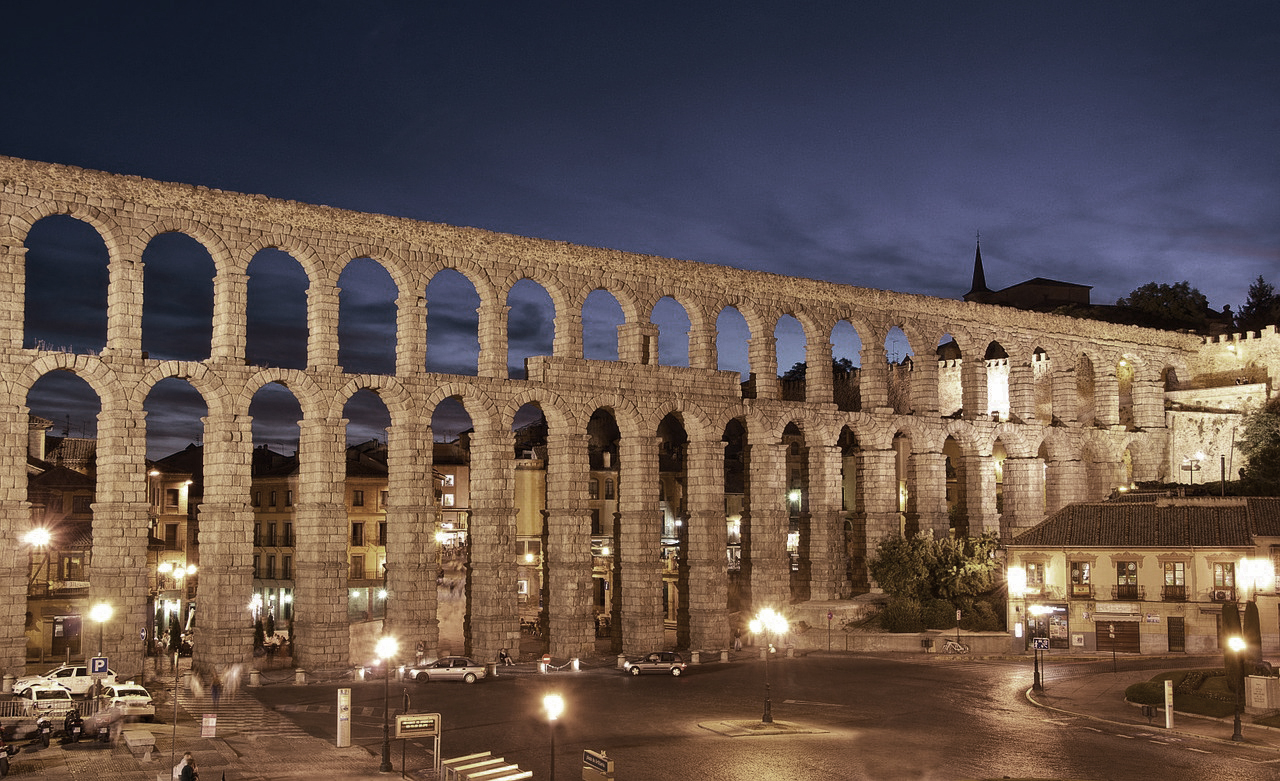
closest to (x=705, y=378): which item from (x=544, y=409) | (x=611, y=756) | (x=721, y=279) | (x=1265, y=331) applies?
(x=721, y=279)

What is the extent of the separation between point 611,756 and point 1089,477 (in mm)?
60442

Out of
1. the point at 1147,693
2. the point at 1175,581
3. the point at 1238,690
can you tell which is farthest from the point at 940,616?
the point at 1238,690

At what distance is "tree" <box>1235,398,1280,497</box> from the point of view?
71000 mm

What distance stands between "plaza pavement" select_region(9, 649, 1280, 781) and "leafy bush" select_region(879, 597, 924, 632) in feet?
48.7

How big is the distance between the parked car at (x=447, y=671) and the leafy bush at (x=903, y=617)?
76.6 feet

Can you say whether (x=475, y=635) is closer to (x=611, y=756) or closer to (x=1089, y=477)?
(x=611, y=756)

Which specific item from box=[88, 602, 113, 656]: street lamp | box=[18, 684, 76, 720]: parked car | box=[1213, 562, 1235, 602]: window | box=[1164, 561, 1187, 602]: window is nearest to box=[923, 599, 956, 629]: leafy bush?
box=[1164, 561, 1187, 602]: window

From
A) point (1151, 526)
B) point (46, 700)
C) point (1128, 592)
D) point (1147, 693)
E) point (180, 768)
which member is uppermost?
point (1151, 526)

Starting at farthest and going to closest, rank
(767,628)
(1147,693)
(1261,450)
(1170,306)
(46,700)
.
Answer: (1170,306) → (1261,450) → (767,628) → (1147,693) → (46,700)

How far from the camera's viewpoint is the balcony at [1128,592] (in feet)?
193

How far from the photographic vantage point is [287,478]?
82.0 metres

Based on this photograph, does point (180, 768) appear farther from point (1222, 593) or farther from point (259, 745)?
point (1222, 593)

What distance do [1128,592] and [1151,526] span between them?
3.61 m

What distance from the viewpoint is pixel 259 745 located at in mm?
37688
